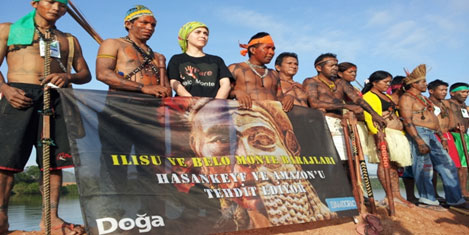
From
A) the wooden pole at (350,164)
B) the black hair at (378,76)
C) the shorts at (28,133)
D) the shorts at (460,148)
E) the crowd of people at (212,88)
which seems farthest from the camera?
the shorts at (460,148)

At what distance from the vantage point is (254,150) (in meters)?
4.41

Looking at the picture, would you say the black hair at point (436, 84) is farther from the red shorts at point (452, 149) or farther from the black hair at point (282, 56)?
the black hair at point (282, 56)

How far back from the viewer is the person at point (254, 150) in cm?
393

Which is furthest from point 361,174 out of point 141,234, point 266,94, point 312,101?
point 141,234

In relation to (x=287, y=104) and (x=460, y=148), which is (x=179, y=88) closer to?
(x=287, y=104)

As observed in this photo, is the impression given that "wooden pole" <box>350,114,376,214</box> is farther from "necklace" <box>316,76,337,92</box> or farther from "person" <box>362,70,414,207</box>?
"necklace" <box>316,76,337,92</box>

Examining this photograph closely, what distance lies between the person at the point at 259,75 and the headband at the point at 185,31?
32.3 inches

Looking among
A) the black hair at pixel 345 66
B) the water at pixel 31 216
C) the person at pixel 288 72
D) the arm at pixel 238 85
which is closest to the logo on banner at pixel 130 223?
the arm at pixel 238 85

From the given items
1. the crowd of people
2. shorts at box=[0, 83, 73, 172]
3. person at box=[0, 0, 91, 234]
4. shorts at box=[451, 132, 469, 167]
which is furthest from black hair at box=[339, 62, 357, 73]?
shorts at box=[0, 83, 73, 172]

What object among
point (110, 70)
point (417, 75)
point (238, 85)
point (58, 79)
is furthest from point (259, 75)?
point (417, 75)

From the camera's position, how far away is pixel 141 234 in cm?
318

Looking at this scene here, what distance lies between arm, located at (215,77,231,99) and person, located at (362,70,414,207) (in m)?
2.86

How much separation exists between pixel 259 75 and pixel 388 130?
2.86 m

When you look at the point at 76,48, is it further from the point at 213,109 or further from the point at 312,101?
the point at 312,101
